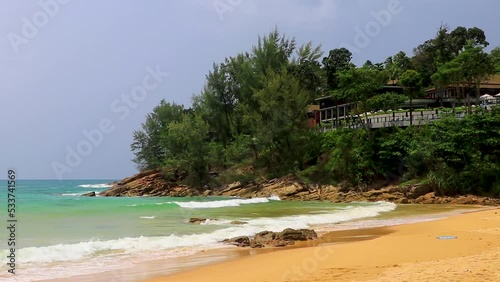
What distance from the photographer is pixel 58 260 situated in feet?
41.4

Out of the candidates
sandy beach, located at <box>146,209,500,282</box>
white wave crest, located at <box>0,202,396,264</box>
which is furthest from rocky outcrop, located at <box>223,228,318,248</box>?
white wave crest, located at <box>0,202,396,264</box>

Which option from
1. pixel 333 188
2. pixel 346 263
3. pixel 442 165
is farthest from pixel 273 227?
pixel 333 188

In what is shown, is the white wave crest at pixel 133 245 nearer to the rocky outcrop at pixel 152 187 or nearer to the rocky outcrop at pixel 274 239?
the rocky outcrop at pixel 274 239

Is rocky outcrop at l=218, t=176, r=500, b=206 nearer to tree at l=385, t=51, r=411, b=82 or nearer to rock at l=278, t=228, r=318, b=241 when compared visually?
rock at l=278, t=228, r=318, b=241

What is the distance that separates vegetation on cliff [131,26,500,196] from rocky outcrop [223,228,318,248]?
22624 mm

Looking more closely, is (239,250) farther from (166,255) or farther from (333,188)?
(333,188)

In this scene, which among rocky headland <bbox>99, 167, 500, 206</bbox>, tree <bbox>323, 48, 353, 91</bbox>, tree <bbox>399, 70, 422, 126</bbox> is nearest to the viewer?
rocky headland <bbox>99, 167, 500, 206</bbox>

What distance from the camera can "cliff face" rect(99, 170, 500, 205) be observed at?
34.2m

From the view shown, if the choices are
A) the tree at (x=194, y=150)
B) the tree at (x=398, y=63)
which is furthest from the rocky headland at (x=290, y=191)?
the tree at (x=398, y=63)

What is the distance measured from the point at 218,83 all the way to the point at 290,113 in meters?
15.9

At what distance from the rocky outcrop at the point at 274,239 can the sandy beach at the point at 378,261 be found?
24.0 inches

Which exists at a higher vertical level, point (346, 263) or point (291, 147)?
point (291, 147)

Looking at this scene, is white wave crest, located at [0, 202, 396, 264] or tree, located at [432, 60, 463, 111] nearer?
white wave crest, located at [0, 202, 396, 264]

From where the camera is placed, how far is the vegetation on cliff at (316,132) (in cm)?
3497
